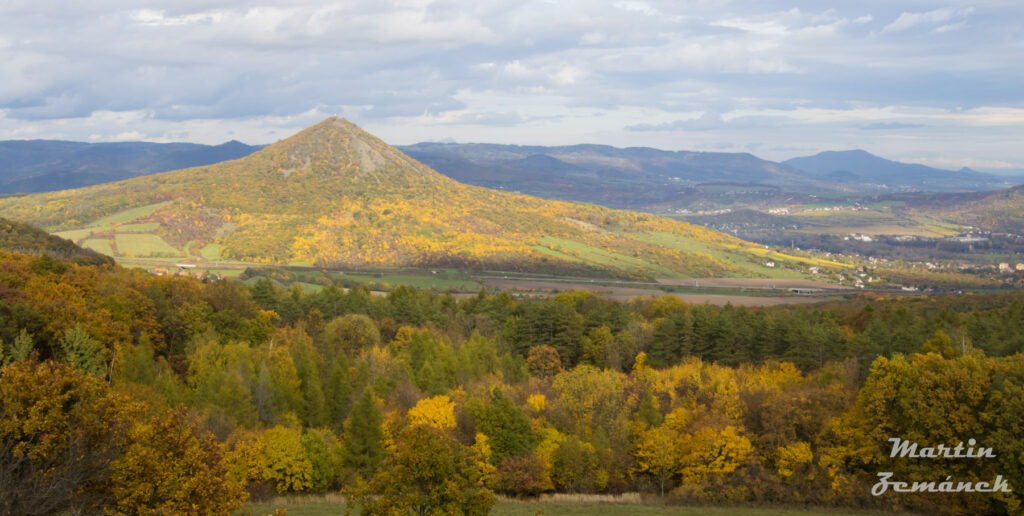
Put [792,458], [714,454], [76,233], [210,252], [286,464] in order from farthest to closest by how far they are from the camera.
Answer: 1. [76,233]
2. [210,252]
3. [714,454]
4. [792,458]
5. [286,464]

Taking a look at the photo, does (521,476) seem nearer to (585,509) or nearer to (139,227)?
(585,509)

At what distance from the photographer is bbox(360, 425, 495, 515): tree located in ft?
58.7

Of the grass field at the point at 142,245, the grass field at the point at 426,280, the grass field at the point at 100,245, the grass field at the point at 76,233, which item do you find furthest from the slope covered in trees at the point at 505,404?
the grass field at the point at 76,233

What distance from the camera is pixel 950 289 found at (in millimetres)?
160875

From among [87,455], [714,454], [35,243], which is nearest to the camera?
[87,455]

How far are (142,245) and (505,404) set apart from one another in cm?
16047

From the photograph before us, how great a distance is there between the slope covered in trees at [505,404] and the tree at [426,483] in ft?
0.18

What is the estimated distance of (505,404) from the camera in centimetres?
3944

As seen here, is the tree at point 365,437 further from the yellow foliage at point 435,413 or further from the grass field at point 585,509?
the grass field at point 585,509

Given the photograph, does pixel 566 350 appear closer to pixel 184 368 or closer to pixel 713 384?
pixel 713 384

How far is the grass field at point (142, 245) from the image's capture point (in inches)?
6462

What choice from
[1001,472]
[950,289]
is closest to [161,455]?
[1001,472]

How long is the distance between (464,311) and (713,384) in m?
42.6

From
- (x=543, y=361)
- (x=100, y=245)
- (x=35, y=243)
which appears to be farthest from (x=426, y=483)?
(x=100, y=245)
